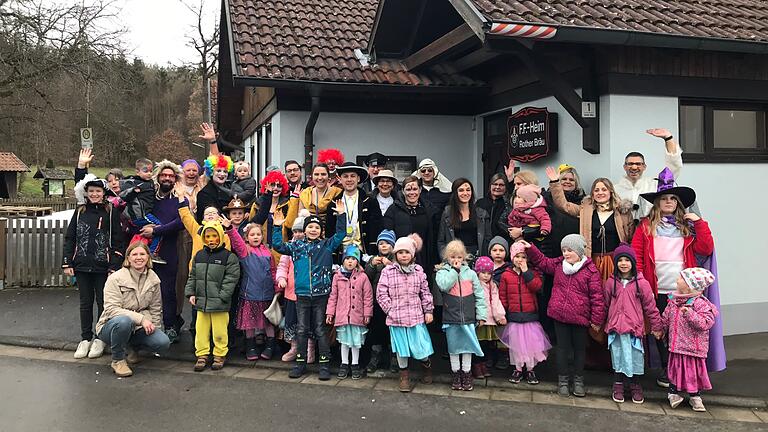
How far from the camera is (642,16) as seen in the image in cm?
614

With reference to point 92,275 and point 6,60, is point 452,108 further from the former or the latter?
point 6,60

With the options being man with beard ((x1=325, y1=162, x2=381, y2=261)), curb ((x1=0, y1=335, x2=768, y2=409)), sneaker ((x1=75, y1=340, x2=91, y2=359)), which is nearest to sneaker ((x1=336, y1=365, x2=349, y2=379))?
curb ((x1=0, y1=335, x2=768, y2=409))

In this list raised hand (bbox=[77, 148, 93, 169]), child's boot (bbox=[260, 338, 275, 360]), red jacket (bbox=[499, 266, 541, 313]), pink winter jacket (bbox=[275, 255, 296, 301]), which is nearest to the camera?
red jacket (bbox=[499, 266, 541, 313])

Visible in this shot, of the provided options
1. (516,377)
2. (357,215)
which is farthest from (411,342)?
(357,215)

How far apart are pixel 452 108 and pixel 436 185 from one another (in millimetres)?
3412

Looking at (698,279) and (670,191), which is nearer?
(698,279)

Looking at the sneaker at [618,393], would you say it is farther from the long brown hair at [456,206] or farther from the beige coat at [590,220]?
the long brown hair at [456,206]

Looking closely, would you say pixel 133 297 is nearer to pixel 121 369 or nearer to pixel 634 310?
pixel 121 369

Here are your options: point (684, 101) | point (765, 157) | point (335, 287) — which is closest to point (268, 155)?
point (335, 287)

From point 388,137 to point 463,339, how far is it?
187 inches

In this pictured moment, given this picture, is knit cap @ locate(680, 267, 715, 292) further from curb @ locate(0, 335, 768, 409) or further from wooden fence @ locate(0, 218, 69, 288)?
wooden fence @ locate(0, 218, 69, 288)

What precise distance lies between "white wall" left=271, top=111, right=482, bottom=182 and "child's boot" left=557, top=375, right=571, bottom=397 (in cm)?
459

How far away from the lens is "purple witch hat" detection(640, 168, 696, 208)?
501 centimetres

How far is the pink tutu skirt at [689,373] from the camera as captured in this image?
4672 mm
